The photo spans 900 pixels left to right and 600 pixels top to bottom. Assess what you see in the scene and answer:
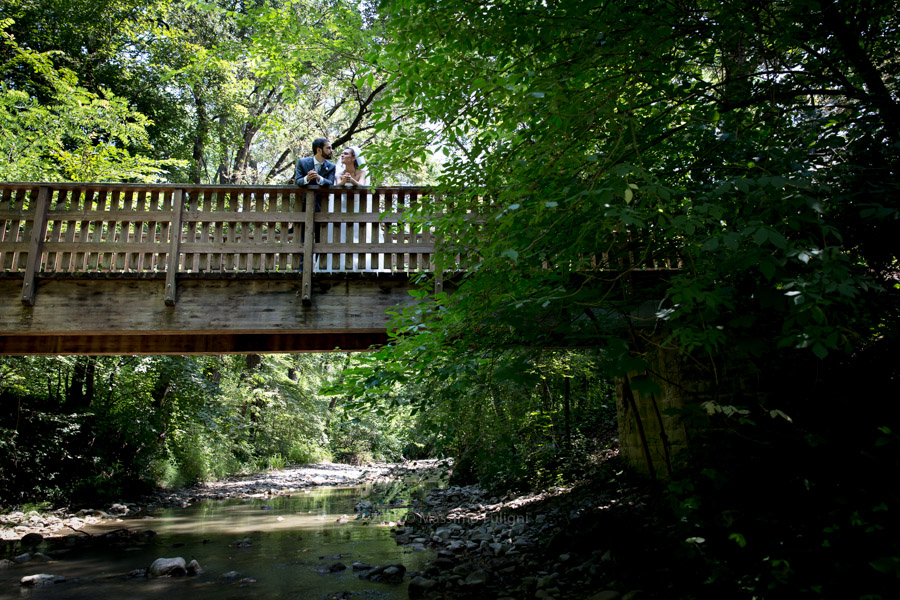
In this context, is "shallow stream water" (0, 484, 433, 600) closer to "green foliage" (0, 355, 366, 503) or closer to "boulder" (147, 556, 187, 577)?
"boulder" (147, 556, 187, 577)

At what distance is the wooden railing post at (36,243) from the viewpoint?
253 inches

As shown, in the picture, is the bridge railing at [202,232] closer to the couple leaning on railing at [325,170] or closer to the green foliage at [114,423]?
the couple leaning on railing at [325,170]

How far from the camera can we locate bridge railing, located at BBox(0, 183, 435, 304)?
6.63 m

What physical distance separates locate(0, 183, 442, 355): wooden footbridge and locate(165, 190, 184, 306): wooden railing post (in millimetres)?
12

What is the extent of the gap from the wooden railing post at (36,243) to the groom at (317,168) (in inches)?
111

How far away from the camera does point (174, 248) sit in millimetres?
6641

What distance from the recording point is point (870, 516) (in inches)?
127

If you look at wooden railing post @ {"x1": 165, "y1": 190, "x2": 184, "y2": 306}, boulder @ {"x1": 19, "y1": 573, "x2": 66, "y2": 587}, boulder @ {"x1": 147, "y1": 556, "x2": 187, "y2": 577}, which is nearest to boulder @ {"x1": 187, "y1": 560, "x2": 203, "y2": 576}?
boulder @ {"x1": 147, "y1": 556, "x2": 187, "y2": 577}

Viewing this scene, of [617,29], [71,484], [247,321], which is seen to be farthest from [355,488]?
[617,29]

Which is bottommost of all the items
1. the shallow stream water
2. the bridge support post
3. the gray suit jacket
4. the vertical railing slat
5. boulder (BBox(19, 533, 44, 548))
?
the shallow stream water

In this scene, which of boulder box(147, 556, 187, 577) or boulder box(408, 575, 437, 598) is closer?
boulder box(408, 575, 437, 598)

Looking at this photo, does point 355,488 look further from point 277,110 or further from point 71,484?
point 277,110

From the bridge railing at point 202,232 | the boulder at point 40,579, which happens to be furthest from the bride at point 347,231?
the boulder at point 40,579

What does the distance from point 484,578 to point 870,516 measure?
3.72 meters
